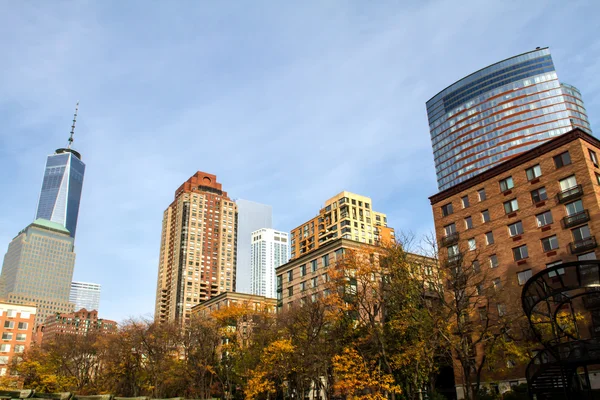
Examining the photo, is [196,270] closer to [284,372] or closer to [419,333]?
[284,372]

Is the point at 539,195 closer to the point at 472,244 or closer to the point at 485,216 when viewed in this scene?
the point at 485,216

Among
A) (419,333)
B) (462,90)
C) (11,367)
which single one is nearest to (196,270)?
(11,367)

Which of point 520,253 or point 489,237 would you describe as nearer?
point 520,253

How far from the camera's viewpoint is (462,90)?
556 ft

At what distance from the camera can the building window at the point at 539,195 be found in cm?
5067

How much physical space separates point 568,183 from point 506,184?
23.4ft

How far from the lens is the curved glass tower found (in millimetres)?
146250

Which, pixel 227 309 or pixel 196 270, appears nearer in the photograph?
pixel 227 309

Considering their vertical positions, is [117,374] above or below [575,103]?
below

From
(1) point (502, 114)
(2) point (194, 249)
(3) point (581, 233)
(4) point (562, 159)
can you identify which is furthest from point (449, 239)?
(2) point (194, 249)

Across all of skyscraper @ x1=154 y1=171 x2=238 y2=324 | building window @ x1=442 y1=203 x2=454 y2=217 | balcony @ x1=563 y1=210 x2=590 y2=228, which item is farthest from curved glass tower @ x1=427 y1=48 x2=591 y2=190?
balcony @ x1=563 y1=210 x2=590 y2=228

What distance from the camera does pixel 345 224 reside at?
5738 inches

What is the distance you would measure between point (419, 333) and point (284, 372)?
1514 centimetres

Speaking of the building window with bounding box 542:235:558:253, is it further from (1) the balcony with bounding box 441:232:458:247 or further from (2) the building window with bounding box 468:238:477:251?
(1) the balcony with bounding box 441:232:458:247
